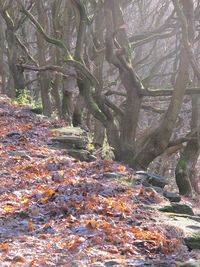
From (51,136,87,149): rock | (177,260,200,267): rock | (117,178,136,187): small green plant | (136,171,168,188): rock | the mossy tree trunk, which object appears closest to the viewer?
(177,260,200,267): rock

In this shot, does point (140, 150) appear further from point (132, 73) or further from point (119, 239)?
point (119, 239)

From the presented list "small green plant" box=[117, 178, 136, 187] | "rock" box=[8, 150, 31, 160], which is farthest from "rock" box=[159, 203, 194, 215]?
"rock" box=[8, 150, 31, 160]

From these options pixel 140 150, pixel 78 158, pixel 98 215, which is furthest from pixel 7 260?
pixel 140 150

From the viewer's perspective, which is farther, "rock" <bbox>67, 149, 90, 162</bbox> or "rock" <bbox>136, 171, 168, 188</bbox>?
"rock" <bbox>67, 149, 90, 162</bbox>

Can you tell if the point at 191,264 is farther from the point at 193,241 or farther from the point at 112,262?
the point at 193,241

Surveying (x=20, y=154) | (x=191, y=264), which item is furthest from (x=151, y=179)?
(x=191, y=264)

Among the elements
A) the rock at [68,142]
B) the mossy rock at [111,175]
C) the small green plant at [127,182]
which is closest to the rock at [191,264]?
the small green plant at [127,182]

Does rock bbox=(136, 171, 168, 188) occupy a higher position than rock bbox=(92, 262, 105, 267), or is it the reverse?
rock bbox=(92, 262, 105, 267)

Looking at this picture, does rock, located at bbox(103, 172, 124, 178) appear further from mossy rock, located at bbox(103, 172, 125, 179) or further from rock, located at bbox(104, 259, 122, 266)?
rock, located at bbox(104, 259, 122, 266)

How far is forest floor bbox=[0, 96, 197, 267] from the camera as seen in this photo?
4.16m

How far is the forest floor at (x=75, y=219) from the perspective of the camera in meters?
4.16

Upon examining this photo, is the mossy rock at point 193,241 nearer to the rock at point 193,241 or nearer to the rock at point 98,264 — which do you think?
the rock at point 193,241

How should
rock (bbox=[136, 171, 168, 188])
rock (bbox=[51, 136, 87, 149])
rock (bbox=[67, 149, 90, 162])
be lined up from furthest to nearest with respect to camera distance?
rock (bbox=[51, 136, 87, 149])
rock (bbox=[67, 149, 90, 162])
rock (bbox=[136, 171, 168, 188])

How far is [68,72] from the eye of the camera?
1311 cm
